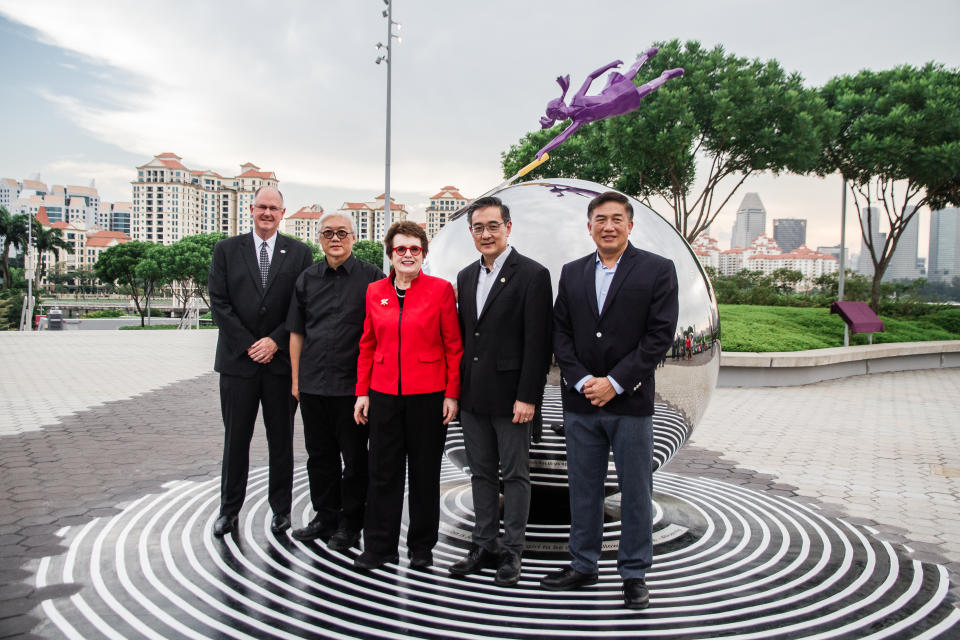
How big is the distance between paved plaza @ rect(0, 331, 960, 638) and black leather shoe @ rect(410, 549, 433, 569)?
187cm

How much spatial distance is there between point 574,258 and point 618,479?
4.56 feet

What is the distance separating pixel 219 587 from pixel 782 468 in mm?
5821

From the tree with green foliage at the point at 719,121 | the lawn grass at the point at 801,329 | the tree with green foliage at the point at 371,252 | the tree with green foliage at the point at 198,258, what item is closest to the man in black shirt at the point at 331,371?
the lawn grass at the point at 801,329

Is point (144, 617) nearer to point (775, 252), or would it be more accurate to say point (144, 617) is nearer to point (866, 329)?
point (866, 329)

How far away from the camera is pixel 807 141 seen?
18469mm

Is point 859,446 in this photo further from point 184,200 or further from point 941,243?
point 941,243

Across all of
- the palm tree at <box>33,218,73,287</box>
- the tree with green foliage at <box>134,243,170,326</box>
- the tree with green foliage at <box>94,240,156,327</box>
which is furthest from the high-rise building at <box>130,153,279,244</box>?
the tree with green foliage at <box>134,243,170,326</box>

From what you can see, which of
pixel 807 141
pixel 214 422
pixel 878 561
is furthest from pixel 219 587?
pixel 807 141

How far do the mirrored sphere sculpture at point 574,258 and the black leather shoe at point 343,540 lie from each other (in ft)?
2.80

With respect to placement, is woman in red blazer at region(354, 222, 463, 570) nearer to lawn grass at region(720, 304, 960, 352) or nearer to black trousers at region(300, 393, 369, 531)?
black trousers at region(300, 393, 369, 531)

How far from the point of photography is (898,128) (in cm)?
1928

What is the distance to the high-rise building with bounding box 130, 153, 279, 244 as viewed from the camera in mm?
140250

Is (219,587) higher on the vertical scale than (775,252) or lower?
lower

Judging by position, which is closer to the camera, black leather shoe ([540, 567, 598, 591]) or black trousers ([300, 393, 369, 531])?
black leather shoe ([540, 567, 598, 591])
